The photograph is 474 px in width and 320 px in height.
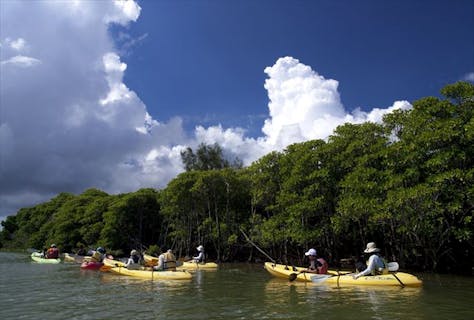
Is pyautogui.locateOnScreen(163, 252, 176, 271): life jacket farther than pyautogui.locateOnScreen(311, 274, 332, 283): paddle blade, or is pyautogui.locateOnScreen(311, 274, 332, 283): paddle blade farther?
pyautogui.locateOnScreen(163, 252, 176, 271): life jacket

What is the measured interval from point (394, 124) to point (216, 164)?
30.6 meters

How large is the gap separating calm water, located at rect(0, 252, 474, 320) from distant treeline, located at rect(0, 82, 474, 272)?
3.51 metres

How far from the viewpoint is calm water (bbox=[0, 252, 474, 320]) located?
937 centimetres

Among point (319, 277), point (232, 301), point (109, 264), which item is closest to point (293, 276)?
point (319, 277)

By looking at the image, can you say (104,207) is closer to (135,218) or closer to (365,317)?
(135,218)

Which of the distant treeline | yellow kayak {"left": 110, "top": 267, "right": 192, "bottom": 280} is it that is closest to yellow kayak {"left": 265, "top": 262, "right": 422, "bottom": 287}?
the distant treeline

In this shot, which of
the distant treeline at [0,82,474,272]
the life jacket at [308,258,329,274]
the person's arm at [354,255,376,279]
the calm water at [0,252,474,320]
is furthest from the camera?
the distant treeline at [0,82,474,272]

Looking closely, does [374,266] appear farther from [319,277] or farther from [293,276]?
[293,276]

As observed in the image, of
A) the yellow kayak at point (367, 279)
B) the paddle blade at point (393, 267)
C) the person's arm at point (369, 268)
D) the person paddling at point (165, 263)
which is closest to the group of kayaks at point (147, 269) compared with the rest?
the person paddling at point (165, 263)

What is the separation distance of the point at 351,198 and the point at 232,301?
381 inches

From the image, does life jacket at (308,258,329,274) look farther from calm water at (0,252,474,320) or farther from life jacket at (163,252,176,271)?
life jacket at (163,252,176,271)

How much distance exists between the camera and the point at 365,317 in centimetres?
881

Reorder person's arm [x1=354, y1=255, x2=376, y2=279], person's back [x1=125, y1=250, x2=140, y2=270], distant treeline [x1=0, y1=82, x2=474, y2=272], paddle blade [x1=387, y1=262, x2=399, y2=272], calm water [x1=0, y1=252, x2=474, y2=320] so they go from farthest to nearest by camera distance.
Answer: person's back [x1=125, y1=250, x2=140, y2=270], distant treeline [x1=0, y1=82, x2=474, y2=272], paddle blade [x1=387, y1=262, x2=399, y2=272], person's arm [x1=354, y1=255, x2=376, y2=279], calm water [x1=0, y1=252, x2=474, y2=320]

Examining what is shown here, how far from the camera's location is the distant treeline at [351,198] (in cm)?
1664
